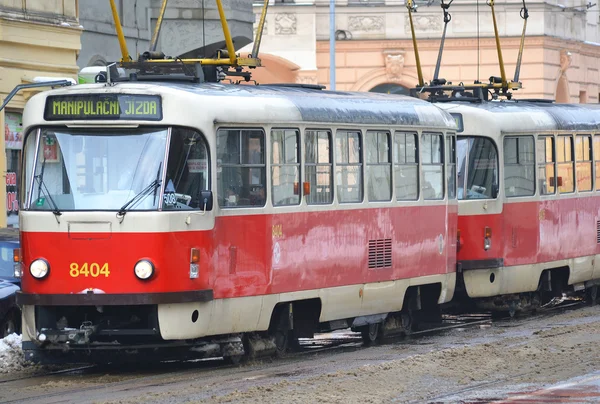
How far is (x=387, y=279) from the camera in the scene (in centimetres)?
1756

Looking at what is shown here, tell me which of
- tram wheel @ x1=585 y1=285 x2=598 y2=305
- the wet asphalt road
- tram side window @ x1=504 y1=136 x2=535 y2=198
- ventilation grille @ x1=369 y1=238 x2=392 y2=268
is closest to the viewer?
the wet asphalt road

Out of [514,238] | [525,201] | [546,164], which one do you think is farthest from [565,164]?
[514,238]

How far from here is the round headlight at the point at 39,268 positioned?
14.2 meters

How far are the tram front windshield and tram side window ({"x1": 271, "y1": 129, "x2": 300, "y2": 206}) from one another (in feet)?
3.71

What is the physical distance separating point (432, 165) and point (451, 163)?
29.8 inches

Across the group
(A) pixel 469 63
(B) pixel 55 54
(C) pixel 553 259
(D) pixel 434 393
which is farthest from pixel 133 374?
(A) pixel 469 63

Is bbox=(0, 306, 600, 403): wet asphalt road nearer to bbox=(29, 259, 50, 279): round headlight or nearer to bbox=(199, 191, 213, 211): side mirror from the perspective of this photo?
bbox=(29, 259, 50, 279): round headlight

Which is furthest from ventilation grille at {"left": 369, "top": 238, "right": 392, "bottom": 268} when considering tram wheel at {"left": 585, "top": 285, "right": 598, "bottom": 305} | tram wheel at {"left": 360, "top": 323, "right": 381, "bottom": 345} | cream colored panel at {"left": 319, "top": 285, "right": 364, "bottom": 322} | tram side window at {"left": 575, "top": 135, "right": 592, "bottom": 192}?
tram wheel at {"left": 585, "top": 285, "right": 598, "bottom": 305}

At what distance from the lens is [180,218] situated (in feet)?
46.5

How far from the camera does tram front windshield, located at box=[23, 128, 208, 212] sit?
556 inches

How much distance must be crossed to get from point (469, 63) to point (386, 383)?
34326 mm

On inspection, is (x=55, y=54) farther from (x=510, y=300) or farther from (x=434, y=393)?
(x=434, y=393)

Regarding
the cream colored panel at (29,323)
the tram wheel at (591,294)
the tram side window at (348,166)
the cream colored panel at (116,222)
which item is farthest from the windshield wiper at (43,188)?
the tram wheel at (591,294)

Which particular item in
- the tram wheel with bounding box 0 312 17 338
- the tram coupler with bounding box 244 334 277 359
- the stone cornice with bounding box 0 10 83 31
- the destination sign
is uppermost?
the stone cornice with bounding box 0 10 83 31
